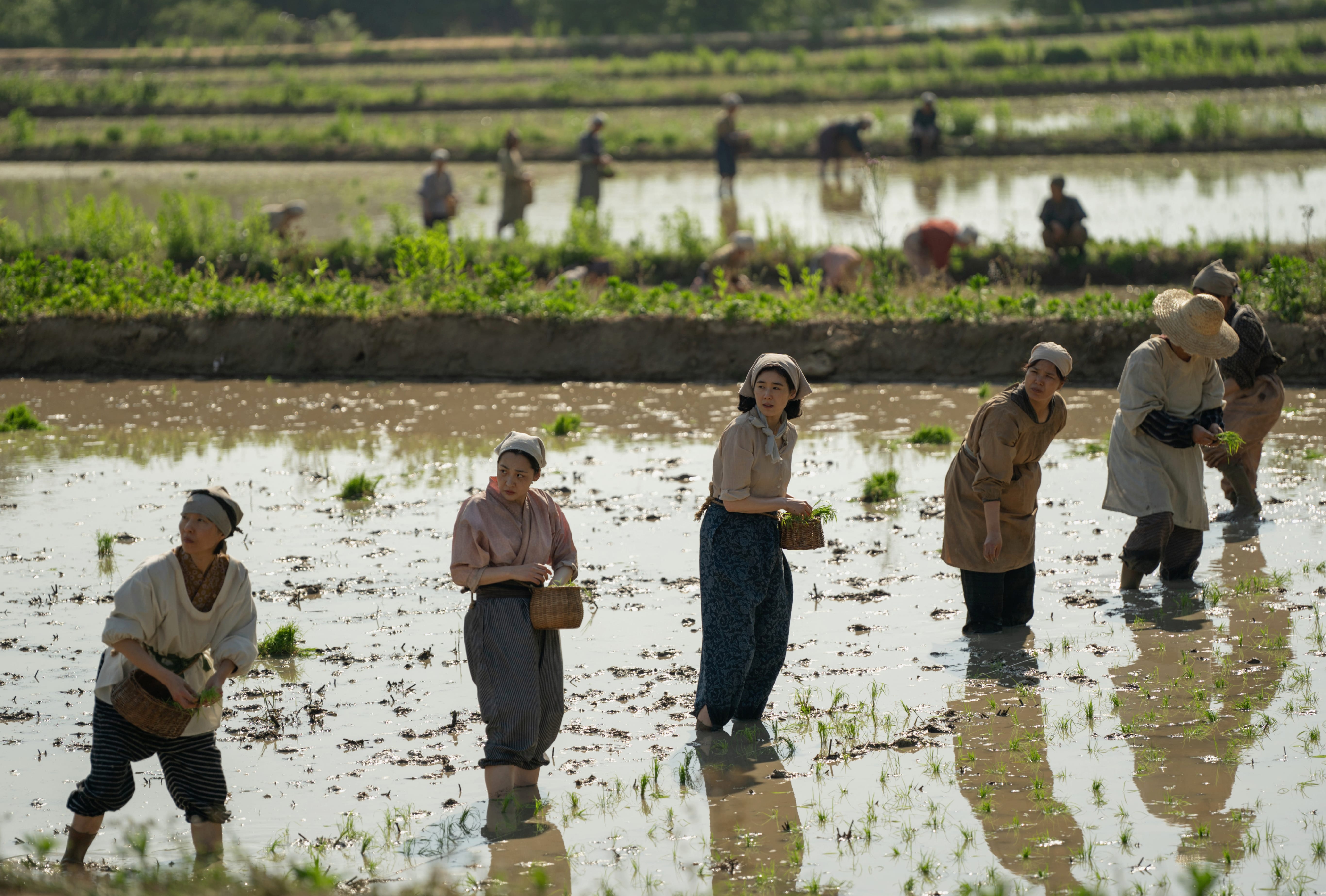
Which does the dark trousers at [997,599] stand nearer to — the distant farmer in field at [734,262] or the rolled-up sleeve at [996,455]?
the rolled-up sleeve at [996,455]

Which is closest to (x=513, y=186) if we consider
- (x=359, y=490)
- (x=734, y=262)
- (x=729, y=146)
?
(x=734, y=262)

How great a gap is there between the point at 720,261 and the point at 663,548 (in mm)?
6735

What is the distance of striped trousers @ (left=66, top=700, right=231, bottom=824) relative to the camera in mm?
5340

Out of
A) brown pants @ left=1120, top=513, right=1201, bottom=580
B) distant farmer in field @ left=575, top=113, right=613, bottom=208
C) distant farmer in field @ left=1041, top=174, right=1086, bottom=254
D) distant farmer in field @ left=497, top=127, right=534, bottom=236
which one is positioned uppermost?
distant farmer in field @ left=575, top=113, right=613, bottom=208

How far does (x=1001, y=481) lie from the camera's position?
298 inches

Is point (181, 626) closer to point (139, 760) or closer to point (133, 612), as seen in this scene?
point (133, 612)

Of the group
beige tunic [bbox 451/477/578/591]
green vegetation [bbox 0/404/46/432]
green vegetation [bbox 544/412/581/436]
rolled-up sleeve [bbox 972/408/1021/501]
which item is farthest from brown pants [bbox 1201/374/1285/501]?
green vegetation [bbox 0/404/46/432]

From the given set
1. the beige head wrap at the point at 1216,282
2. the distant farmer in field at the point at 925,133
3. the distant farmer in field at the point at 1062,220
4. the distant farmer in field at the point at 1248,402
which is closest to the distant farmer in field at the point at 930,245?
the distant farmer in field at the point at 1062,220

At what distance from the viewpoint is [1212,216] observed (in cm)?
1967

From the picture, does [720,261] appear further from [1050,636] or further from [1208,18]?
[1208,18]

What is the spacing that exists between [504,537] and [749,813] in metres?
1.42

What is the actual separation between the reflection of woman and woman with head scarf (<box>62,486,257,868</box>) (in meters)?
0.90

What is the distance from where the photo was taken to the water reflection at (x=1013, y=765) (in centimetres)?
541

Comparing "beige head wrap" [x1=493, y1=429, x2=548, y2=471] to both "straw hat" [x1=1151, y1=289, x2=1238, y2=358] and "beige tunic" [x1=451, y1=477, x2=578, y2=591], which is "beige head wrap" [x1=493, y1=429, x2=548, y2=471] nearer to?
"beige tunic" [x1=451, y1=477, x2=578, y2=591]
